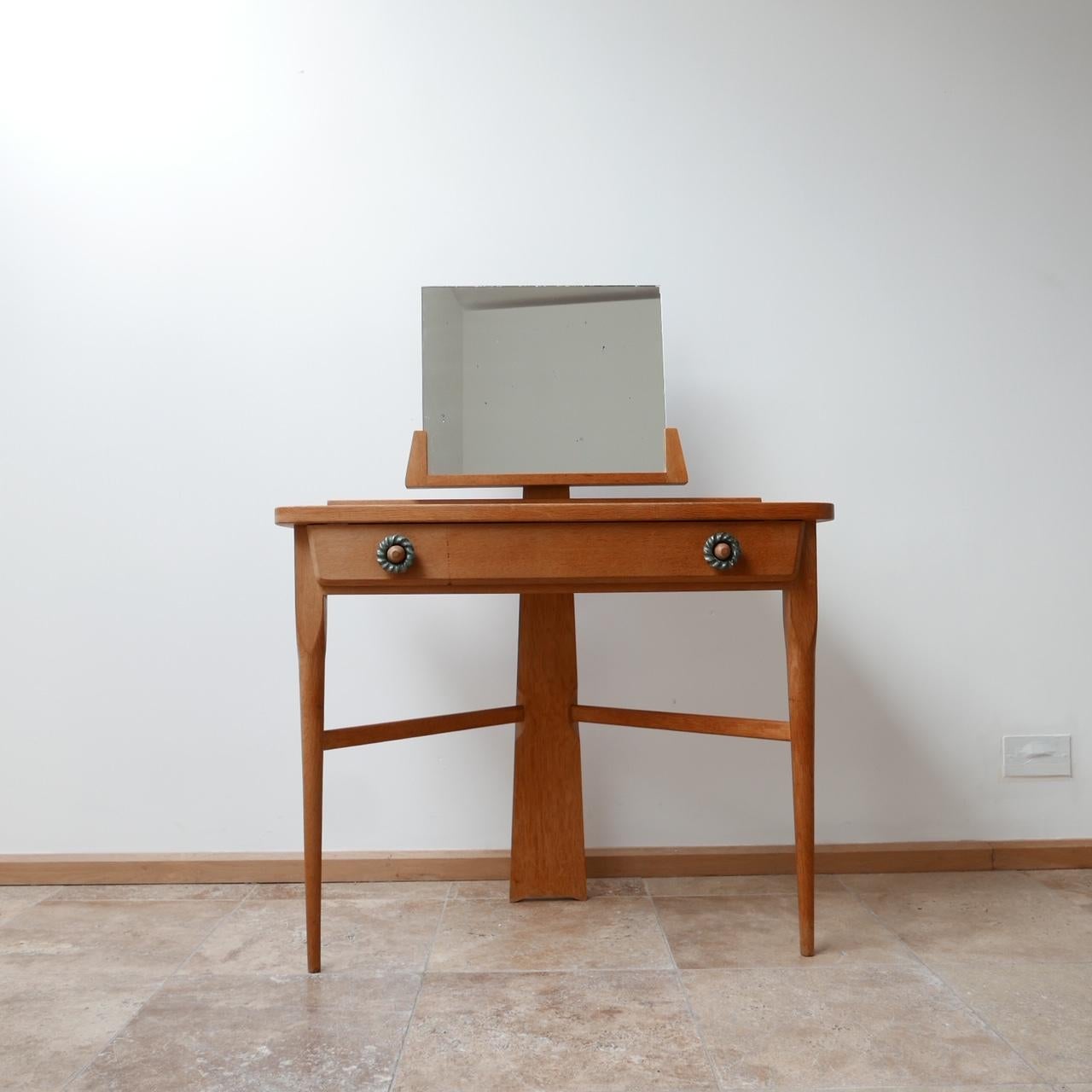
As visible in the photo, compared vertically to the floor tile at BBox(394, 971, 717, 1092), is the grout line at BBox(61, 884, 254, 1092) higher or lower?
lower

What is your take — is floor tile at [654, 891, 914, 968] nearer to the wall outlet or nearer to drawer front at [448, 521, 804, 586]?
the wall outlet

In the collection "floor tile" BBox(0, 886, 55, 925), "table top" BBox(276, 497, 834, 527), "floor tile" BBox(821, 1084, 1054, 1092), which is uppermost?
"table top" BBox(276, 497, 834, 527)

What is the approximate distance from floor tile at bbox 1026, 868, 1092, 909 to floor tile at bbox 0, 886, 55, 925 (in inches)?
79.8

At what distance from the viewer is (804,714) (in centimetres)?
164

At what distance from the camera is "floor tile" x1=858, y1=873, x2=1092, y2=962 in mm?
1673

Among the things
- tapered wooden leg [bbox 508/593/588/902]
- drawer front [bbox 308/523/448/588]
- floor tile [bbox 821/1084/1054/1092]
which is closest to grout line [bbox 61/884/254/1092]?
tapered wooden leg [bbox 508/593/588/902]

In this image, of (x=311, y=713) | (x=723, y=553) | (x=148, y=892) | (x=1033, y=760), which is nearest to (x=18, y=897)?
(x=148, y=892)

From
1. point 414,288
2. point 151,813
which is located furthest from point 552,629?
point 151,813

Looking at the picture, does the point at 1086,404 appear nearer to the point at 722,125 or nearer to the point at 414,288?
the point at 722,125

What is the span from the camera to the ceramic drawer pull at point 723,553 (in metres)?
1.56

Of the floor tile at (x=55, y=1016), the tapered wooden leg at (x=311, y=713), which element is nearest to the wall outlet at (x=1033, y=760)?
the tapered wooden leg at (x=311, y=713)

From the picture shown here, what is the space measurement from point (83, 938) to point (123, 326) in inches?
47.9

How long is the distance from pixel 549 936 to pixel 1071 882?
110cm

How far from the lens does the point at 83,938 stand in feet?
5.86
